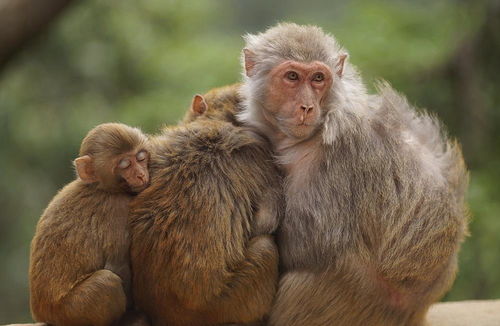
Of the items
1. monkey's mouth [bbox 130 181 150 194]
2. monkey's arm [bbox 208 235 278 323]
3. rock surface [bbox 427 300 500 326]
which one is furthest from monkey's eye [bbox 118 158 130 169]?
rock surface [bbox 427 300 500 326]

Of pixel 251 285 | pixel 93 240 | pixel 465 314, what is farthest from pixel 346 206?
pixel 465 314

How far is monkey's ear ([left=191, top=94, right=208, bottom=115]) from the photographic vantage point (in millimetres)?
5949

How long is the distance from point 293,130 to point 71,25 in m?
8.28

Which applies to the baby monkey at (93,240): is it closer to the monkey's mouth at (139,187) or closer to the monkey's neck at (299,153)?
the monkey's mouth at (139,187)

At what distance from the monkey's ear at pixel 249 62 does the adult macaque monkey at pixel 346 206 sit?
0.79ft

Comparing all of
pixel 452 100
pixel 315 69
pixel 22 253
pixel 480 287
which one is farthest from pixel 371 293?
pixel 22 253

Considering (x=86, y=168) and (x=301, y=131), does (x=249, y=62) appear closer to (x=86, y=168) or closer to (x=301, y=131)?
(x=301, y=131)

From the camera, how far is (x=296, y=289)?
532 centimetres

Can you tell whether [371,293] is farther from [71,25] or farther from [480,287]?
[71,25]

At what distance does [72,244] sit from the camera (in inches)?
204

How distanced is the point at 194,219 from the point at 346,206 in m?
1.03

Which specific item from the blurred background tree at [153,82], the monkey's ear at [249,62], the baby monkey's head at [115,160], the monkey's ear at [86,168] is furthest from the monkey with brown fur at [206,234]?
the blurred background tree at [153,82]

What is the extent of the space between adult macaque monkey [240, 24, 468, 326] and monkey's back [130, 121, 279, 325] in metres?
0.30

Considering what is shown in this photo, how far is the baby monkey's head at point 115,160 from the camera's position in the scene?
5.38 meters
